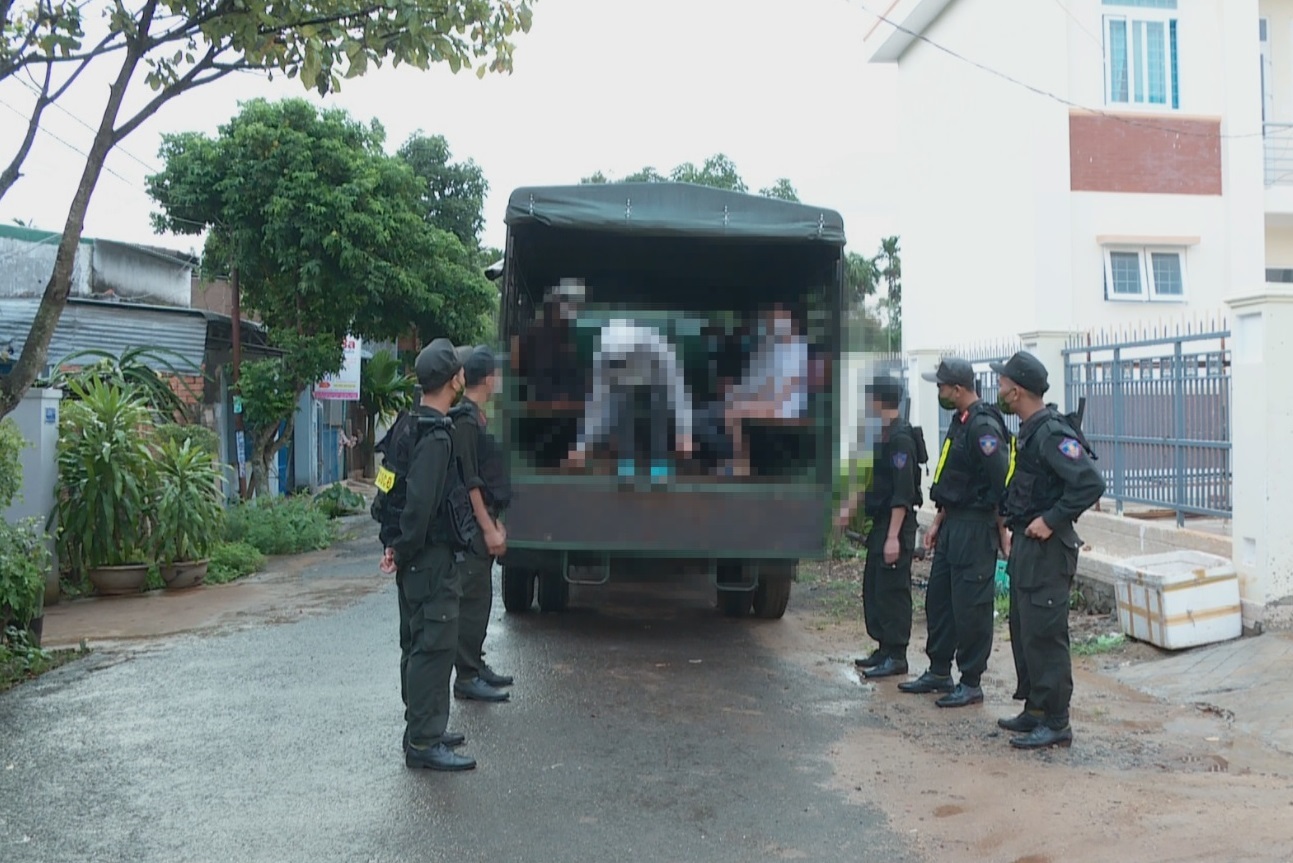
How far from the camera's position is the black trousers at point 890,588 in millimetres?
5918

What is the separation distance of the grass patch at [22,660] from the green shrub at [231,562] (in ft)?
10.7

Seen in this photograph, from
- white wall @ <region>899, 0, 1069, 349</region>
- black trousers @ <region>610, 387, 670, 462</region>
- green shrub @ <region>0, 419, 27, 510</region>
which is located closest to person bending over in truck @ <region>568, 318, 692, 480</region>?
black trousers @ <region>610, 387, 670, 462</region>

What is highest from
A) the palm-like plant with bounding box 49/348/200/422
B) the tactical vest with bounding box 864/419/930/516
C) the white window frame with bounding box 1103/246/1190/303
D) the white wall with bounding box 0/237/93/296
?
the white wall with bounding box 0/237/93/296

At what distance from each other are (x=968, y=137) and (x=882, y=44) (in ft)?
9.37

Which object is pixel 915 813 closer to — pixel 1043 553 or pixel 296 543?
pixel 1043 553

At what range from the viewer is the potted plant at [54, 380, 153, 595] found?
8.56 meters

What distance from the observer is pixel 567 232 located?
21.0 ft

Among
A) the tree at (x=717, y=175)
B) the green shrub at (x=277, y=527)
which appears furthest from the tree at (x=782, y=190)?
the green shrub at (x=277, y=527)

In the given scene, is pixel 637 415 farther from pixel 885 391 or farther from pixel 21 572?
pixel 21 572

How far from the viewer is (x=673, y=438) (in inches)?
235

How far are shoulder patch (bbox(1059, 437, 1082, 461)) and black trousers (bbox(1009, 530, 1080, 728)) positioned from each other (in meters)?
0.36

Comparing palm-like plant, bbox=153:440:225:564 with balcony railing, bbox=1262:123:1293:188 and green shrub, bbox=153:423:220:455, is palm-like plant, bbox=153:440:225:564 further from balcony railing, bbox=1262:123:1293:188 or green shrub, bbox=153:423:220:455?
balcony railing, bbox=1262:123:1293:188

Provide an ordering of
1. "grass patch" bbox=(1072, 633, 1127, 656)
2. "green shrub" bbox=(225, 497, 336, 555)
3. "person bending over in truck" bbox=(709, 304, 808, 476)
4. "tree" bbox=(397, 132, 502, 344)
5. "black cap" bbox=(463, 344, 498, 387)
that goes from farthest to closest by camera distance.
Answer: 1. "tree" bbox=(397, 132, 502, 344)
2. "green shrub" bbox=(225, 497, 336, 555)
3. "grass patch" bbox=(1072, 633, 1127, 656)
4. "person bending over in truck" bbox=(709, 304, 808, 476)
5. "black cap" bbox=(463, 344, 498, 387)

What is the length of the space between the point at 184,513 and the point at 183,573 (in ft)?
1.80
